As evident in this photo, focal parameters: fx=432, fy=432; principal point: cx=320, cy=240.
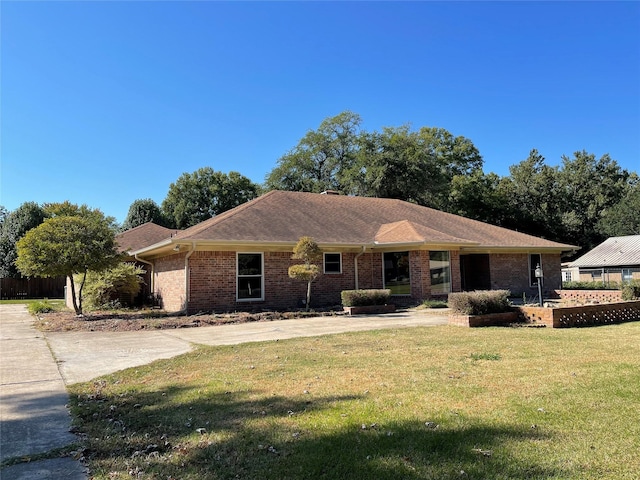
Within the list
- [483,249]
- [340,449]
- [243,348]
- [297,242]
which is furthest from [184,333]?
[483,249]

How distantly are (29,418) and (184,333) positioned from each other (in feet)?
21.9

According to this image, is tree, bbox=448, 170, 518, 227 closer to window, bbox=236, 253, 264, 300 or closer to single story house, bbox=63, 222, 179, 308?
single story house, bbox=63, 222, 179, 308

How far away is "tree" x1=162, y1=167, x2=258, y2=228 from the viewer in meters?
52.1

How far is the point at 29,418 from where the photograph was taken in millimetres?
4602

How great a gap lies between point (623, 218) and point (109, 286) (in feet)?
151

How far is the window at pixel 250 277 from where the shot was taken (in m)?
16.2

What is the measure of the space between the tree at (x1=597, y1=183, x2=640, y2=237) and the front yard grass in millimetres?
43010

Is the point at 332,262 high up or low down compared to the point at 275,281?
up

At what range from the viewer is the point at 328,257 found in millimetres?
18297

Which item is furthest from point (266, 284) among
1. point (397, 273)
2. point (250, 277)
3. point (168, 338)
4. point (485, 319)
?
point (485, 319)

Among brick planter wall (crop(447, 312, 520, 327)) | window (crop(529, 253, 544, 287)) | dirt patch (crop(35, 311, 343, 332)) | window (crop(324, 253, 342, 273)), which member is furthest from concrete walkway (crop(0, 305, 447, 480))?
window (crop(529, 253, 544, 287))

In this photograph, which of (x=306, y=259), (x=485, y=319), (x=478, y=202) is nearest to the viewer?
(x=485, y=319)

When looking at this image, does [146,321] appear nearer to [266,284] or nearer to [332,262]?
[266,284]

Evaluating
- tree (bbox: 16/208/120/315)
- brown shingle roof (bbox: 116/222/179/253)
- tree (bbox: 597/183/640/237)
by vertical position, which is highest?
tree (bbox: 597/183/640/237)
